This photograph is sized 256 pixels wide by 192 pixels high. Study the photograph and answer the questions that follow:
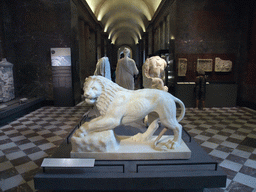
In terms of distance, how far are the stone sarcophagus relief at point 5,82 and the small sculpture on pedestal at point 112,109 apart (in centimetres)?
602

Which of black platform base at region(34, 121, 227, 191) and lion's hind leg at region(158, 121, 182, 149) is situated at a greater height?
lion's hind leg at region(158, 121, 182, 149)

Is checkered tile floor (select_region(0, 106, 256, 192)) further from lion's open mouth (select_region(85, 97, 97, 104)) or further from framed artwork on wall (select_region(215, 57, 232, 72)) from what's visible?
framed artwork on wall (select_region(215, 57, 232, 72))

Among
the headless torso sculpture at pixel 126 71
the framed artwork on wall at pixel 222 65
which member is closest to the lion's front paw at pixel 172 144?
the headless torso sculpture at pixel 126 71

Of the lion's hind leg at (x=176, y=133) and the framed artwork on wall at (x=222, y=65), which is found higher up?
the framed artwork on wall at (x=222, y=65)

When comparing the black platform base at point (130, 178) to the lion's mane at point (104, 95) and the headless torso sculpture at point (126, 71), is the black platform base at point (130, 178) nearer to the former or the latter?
the lion's mane at point (104, 95)

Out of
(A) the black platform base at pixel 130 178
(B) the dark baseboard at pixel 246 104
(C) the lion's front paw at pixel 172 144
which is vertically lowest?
(B) the dark baseboard at pixel 246 104

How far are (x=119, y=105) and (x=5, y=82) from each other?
6.52m

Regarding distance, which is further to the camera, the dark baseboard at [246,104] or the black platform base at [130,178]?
the dark baseboard at [246,104]

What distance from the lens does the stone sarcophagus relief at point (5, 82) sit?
6816 mm

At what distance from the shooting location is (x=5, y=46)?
775cm

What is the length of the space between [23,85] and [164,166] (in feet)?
26.3

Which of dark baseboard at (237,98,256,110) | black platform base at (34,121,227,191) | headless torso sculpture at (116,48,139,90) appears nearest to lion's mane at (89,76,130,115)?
black platform base at (34,121,227,191)

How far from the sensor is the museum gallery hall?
224cm

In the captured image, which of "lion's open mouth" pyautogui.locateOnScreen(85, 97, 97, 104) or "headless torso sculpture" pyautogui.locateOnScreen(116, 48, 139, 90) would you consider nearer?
"lion's open mouth" pyautogui.locateOnScreen(85, 97, 97, 104)
